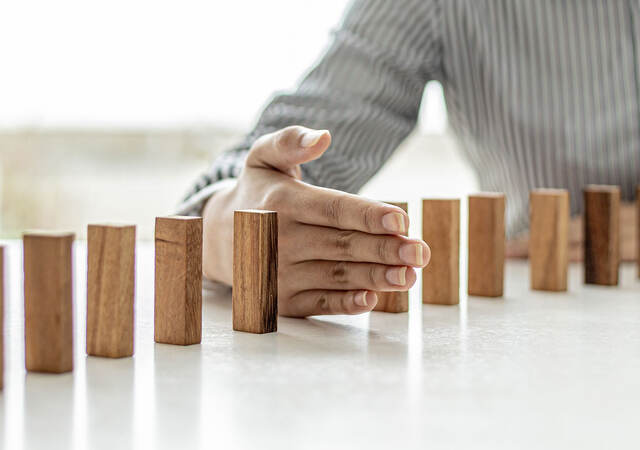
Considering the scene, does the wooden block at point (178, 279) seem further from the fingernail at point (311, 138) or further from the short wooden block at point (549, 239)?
the short wooden block at point (549, 239)

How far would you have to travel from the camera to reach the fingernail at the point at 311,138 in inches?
28.3

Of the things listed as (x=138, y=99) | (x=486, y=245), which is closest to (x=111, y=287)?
(x=486, y=245)

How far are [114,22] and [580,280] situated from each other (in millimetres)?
3055

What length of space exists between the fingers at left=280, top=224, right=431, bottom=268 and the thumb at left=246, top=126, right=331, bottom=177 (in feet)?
0.24

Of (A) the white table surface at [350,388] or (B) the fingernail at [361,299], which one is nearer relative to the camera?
(A) the white table surface at [350,388]

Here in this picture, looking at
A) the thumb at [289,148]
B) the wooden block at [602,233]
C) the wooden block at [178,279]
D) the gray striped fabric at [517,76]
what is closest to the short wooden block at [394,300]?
the thumb at [289,148]

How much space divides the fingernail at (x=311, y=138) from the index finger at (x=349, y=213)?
49 mm

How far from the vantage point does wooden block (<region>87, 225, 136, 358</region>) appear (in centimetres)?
56

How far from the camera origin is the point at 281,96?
1.26 metres

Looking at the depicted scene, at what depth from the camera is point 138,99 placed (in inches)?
144

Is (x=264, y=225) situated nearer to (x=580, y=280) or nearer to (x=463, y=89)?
(x=580, y=280)

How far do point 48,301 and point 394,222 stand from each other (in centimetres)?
30

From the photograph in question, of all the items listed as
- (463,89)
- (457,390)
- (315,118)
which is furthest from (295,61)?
(457,390)

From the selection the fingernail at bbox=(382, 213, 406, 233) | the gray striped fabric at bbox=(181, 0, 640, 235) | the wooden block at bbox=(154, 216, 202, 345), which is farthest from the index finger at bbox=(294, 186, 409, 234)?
the gray striped fabric at bbox=(181, 0, 640, 235)
